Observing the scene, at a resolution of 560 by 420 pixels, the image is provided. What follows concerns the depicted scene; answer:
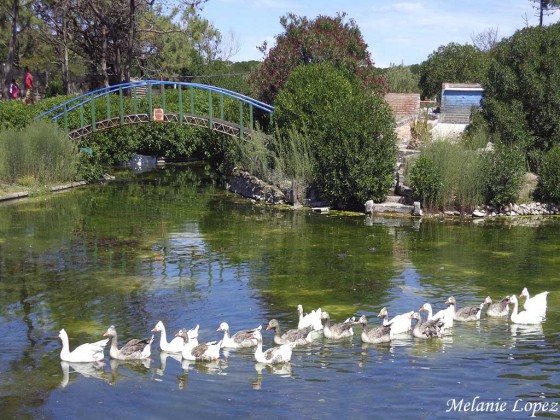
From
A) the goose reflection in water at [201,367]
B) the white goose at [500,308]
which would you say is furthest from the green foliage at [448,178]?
the goose reflection in water at [201,367]

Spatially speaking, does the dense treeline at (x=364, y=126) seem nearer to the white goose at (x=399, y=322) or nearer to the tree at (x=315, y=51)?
the tree at (x=315, y=51)

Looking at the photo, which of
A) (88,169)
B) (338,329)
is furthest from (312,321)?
(88,169)

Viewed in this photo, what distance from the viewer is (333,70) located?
2739 centimetres

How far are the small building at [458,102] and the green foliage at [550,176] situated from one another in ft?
34.5

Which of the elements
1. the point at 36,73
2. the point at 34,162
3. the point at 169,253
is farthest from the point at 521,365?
the point at 36,73

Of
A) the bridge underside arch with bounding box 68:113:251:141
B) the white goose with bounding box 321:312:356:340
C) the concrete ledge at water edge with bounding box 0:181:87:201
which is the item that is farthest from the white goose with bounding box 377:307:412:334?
the bridge underside arch with bounding box 68:113:251:141

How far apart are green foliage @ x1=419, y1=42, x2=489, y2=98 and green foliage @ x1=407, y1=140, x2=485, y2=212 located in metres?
22.6

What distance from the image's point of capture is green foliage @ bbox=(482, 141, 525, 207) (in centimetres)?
2283

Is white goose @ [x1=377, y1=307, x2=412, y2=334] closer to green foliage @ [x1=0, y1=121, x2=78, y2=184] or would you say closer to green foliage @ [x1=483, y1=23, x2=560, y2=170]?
green foliage @ [x1=483, y1=23, x2=560, y2=170]

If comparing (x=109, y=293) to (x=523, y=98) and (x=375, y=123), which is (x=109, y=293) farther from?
(x=523, y=98)

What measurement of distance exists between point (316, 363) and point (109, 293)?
5230 mm

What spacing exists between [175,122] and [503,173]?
13.5m

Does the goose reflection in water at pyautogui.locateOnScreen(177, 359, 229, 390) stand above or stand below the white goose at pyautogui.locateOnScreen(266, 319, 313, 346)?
below
